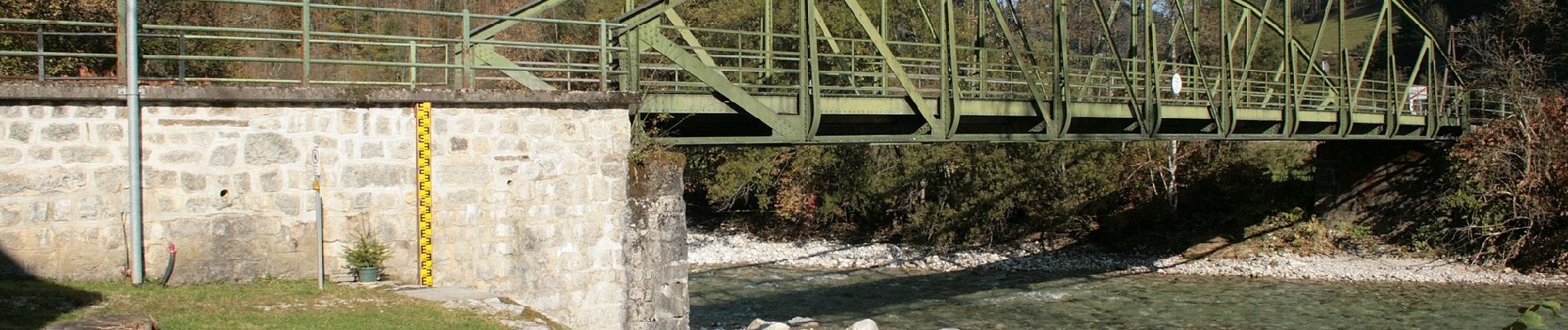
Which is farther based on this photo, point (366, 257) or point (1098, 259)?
point (1098, 259)

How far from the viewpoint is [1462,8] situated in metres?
52.3

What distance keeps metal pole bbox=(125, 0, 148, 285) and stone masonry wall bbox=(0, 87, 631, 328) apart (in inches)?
5.0

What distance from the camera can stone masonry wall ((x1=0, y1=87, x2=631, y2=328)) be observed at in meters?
8.95

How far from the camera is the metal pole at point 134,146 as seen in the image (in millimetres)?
8945

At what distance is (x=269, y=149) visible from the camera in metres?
9.60

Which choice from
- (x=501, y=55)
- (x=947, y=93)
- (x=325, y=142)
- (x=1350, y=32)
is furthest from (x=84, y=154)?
(x=1350, y=32)

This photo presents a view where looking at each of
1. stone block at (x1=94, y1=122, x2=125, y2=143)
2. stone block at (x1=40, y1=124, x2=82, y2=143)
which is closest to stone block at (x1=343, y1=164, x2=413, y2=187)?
stone block at (x1=94, y1=122, x2=125, y2=143)

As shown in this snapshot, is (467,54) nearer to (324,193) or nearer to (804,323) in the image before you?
(324,193)

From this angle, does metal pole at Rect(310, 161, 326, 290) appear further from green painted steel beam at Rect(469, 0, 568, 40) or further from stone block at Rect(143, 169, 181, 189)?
green painted steel beam at Rect(469, 0, 568, 40)

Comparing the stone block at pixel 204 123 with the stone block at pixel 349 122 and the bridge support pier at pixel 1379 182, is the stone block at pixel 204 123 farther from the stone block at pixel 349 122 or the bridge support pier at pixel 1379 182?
the bridge support pier at pixel 1379 182

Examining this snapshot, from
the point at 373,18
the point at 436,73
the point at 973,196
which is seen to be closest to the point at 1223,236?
the point at 973,196

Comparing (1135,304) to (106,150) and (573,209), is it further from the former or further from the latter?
(106,150)

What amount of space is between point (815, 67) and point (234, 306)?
22.8ft

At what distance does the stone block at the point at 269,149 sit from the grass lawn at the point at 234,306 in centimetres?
95
